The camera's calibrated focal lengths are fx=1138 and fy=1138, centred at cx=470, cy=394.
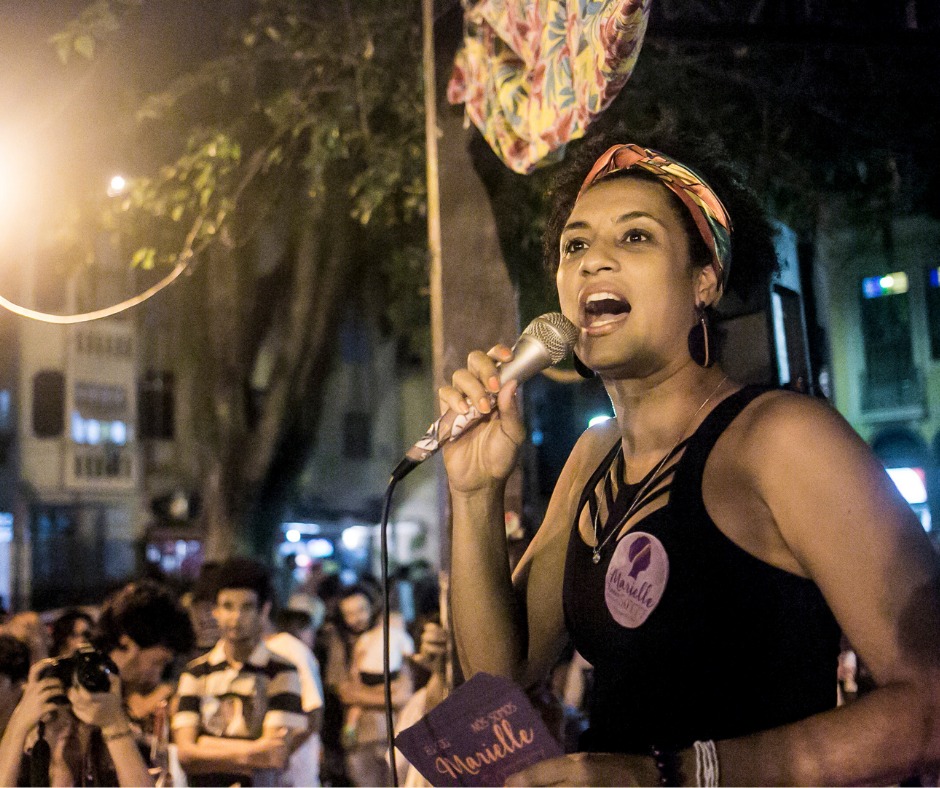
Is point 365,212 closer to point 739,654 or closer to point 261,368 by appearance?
point 739,654

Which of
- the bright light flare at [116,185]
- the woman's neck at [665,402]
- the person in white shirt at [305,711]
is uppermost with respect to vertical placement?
the bright light flare at [116,185]

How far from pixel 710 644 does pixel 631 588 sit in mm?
170

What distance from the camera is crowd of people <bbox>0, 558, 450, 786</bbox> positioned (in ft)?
12.9

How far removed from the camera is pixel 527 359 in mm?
2160

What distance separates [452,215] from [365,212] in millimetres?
3726

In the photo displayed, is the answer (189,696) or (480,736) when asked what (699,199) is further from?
(189,696)

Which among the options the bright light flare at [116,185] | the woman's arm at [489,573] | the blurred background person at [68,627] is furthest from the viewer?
the bright light flare at [116,185]

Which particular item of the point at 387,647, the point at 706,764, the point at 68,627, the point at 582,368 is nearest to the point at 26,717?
the point at 387,647

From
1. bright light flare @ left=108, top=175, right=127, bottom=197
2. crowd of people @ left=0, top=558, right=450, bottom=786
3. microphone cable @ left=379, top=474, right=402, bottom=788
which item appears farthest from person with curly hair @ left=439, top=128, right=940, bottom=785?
bright light flare @ left=108, top=175, right=127, bottom=197

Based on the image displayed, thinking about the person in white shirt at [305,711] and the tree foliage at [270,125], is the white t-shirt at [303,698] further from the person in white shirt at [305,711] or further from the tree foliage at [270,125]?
the tree foliage at [270,125]

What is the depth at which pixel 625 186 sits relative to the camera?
2.27 meters

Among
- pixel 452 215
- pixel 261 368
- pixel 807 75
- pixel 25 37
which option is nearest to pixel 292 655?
pixel 452 215

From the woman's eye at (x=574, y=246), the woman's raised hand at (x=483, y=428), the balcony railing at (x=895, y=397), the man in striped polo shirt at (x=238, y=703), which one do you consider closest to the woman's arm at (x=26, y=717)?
the man in striped polo shirt at (x=238, y=703)

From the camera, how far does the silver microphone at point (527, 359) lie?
7.08 feet
